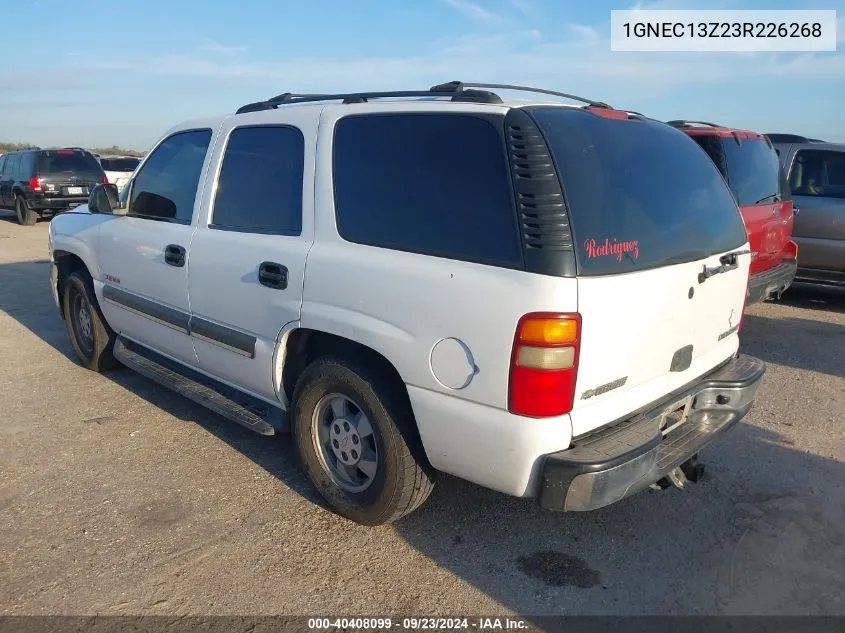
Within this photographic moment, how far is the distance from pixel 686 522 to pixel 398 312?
5.83 feet

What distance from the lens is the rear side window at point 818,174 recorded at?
7621 mm

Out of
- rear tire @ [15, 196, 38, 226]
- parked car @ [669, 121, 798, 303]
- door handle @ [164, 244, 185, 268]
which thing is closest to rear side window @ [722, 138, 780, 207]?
parked car @ [669, 121, 798, 303]

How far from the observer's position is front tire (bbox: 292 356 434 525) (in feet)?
9.66

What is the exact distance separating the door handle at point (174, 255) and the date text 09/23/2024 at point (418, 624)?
218 centimetres

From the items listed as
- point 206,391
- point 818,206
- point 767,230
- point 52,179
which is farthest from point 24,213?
point 818,206

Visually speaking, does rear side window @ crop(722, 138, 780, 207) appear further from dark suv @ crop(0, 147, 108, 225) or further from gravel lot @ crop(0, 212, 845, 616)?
dark suv @ crop(0, 147, 108, 225)

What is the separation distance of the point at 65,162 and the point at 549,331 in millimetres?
17173

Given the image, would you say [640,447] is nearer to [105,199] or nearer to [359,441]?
[359,441]

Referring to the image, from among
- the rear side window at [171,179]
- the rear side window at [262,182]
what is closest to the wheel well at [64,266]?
the rear side window at [171,179]

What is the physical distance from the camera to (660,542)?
316 centimetres

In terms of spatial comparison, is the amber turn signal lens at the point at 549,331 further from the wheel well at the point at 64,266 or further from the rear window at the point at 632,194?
the wheel well at the point at 64,266

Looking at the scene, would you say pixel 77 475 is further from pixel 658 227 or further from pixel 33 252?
pixel 33 252

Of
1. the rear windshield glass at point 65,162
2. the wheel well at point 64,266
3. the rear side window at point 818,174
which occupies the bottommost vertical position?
the wheel well at point 64,266

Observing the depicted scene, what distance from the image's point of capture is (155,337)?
442 centimetres
